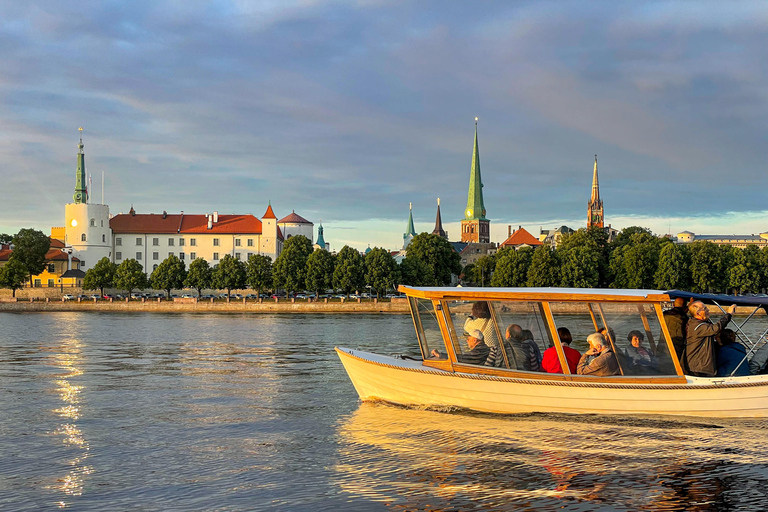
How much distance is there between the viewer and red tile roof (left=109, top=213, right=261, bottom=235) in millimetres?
143375

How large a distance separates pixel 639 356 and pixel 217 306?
86.5 m

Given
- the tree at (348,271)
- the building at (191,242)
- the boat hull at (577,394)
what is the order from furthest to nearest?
the building at (191,242) < the tree at (348,271) < the boat hull at (577,394)

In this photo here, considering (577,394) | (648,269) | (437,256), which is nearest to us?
(577,394)

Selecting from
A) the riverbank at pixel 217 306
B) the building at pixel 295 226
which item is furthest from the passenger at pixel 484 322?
the building at pixel 295 226

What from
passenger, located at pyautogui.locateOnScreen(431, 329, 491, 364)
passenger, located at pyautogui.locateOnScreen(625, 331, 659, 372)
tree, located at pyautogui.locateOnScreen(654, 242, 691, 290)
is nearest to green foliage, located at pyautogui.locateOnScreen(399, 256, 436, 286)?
tree, located at pyautogui.locateOnScreen(654, 242, 691, 290)

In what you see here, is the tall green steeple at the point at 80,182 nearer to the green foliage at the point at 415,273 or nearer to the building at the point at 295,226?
the building at the point at 295,226

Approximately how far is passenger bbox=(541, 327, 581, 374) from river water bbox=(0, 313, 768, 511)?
1.17 metres

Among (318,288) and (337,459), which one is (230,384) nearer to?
(337,459)

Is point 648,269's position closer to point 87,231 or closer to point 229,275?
point 229,275

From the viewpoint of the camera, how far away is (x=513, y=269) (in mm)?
102688

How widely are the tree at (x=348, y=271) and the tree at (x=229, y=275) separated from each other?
1480cm

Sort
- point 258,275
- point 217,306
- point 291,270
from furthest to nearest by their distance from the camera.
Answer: point 258,275
point 291,270
point 217,306

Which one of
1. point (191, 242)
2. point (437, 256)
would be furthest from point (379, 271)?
point (191, 242)

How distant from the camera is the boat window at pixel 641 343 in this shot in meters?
16.2
